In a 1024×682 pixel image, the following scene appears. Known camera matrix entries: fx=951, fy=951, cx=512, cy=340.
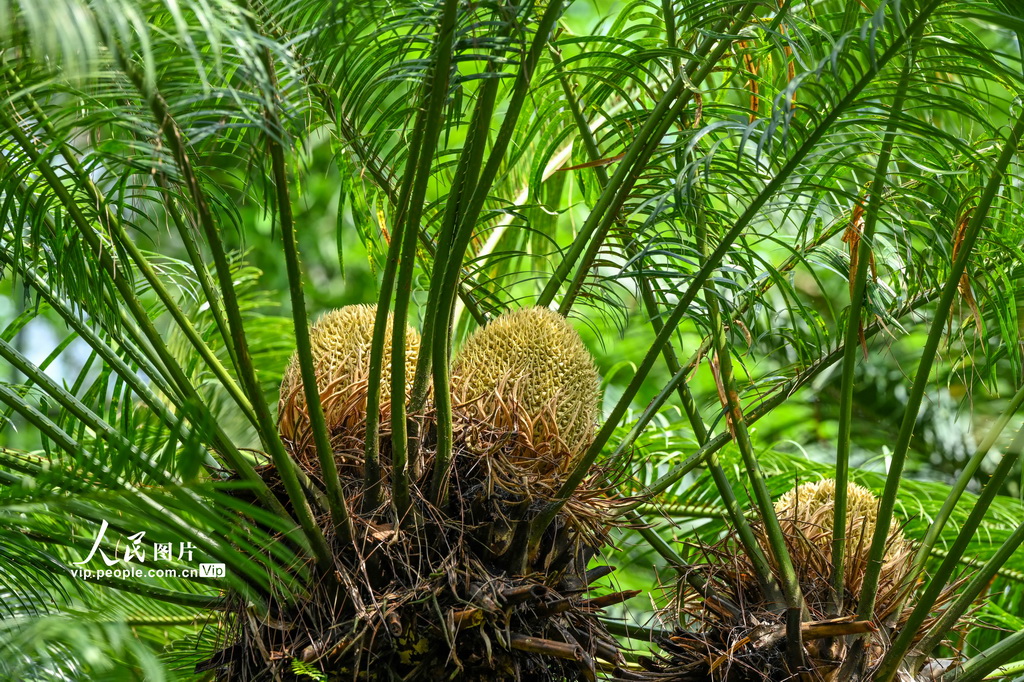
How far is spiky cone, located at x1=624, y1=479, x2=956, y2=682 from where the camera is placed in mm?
1895

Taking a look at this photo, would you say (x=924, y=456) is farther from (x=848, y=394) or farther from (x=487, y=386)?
(x=487, y=386)

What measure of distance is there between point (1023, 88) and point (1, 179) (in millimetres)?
2027

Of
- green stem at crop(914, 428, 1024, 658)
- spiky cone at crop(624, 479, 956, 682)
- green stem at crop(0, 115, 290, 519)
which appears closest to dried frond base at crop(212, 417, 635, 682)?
green stem at crop(0, 115, 290, 519)

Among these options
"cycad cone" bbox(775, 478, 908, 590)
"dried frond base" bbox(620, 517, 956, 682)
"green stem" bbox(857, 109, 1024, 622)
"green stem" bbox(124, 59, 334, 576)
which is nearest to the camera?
"green stem" bbox(124, 59, 334, 576)

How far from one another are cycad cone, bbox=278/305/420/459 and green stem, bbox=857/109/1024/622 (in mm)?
977

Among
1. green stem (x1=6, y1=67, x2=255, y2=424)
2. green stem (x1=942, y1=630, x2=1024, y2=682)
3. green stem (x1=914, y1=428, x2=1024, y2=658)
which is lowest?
green stem (x1=942, y1=630, x2=1024, y2=682)

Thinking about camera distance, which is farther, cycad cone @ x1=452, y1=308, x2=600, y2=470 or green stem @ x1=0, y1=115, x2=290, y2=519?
cycad cone @ x1=452, y1=308, x2=600, y2=470

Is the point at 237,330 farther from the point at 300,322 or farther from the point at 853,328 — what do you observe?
the point at 853,328

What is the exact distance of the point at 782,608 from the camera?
77.9 inches

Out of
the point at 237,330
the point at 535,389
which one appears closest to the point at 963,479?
the point at 535,389

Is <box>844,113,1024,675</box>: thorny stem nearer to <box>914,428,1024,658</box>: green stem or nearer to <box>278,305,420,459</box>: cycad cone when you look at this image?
<box>914,428,1024,658</box>: green stem

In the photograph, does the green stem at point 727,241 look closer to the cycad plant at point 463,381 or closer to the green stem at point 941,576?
the cycad plant at point 463,381

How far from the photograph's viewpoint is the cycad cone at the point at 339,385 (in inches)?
76.6

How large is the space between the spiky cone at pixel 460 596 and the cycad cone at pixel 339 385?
0.36 feet
